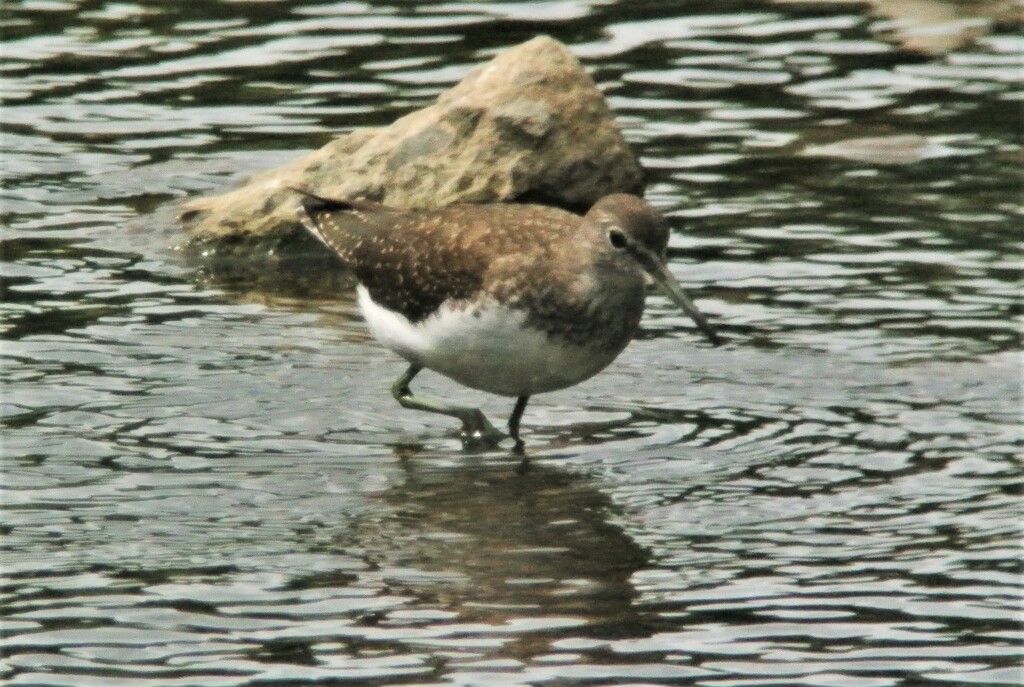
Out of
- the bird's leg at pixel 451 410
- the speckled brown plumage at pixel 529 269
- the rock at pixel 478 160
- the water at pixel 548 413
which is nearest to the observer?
the water at pixel 548 413

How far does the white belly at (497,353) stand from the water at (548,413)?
429mm

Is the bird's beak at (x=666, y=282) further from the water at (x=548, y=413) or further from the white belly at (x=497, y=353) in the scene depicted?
the water at (x=548, y=413)

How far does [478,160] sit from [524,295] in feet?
14.0

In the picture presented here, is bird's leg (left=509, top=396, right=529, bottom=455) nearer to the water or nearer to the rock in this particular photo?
the water

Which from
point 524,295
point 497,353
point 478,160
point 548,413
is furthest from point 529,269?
point 478,160

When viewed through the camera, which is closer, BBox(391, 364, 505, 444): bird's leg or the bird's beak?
the bird's beak

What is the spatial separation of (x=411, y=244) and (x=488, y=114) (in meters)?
3.44

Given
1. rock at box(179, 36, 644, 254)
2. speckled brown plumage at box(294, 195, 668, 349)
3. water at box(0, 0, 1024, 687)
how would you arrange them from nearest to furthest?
1. water at box(0, 0, 1024, 687)
2. speckled brown plumage at box(294, 195, 668, 349)
3. rock at box(179, 36, 644, 254)

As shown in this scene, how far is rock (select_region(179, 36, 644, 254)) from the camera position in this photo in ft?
45.6

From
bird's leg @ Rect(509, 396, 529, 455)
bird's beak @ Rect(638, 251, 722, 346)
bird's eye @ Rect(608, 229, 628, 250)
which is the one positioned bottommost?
bird's leg @ Rect(509, 396, 529, 455)

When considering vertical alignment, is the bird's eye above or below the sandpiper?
above

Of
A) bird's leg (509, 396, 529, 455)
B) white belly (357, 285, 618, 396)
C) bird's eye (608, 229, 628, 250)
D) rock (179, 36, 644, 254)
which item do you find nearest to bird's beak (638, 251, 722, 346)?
bird's eye (608, 229, 628, 250)

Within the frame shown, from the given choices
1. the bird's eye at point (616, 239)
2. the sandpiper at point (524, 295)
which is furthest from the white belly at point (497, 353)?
the bird's eye at point (616, 239)

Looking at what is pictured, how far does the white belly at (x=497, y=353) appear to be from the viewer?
32.4 feet
